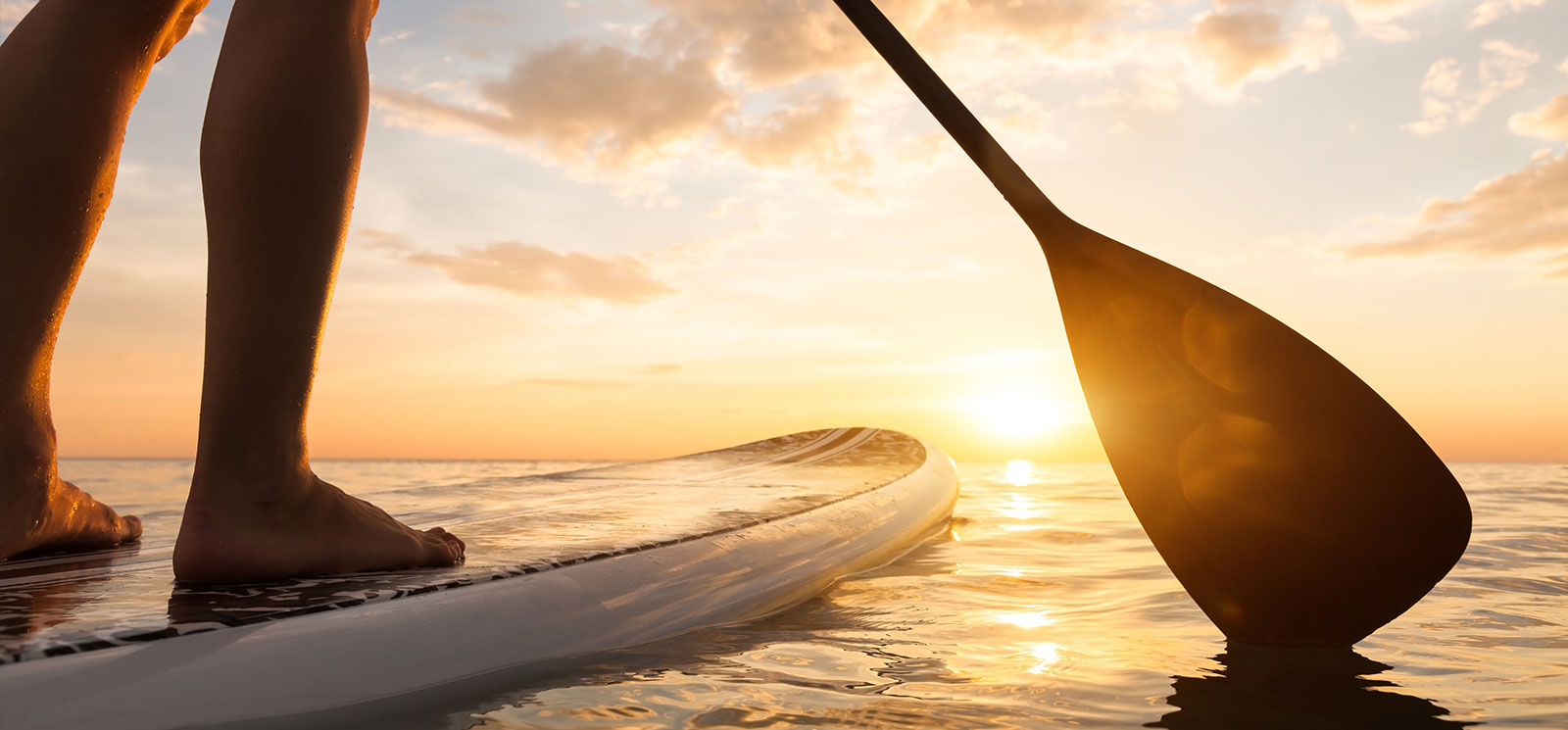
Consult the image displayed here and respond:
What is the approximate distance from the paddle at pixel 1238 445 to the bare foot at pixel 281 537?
1.23 metres

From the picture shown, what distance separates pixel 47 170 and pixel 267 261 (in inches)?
15.7

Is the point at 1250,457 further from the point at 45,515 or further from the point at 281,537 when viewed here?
the point at 45,515

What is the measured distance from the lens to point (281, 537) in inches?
49.4

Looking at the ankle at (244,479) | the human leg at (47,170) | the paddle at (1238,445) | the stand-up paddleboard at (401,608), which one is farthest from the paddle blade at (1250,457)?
the human leg at (47,170)

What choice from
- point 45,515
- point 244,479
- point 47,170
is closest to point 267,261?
point 244,479

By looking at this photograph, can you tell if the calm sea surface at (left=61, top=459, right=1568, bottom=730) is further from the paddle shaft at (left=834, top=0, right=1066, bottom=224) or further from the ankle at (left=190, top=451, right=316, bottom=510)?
the paddle shaft at (left=834, top=0, right=1066, bottom=224)

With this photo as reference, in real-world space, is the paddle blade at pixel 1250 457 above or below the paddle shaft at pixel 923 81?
below

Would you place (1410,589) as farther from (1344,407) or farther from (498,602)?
(498,602)

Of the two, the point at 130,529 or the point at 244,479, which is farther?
the point at 130,529

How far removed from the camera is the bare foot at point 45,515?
54.6 inches

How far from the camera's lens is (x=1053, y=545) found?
3215mm

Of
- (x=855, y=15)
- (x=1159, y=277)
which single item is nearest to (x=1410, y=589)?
(x=1159, y=277)

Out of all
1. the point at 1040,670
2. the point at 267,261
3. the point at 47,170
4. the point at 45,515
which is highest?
the point at 47,170

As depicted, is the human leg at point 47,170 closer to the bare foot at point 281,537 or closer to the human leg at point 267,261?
the human leg at point 267,261
